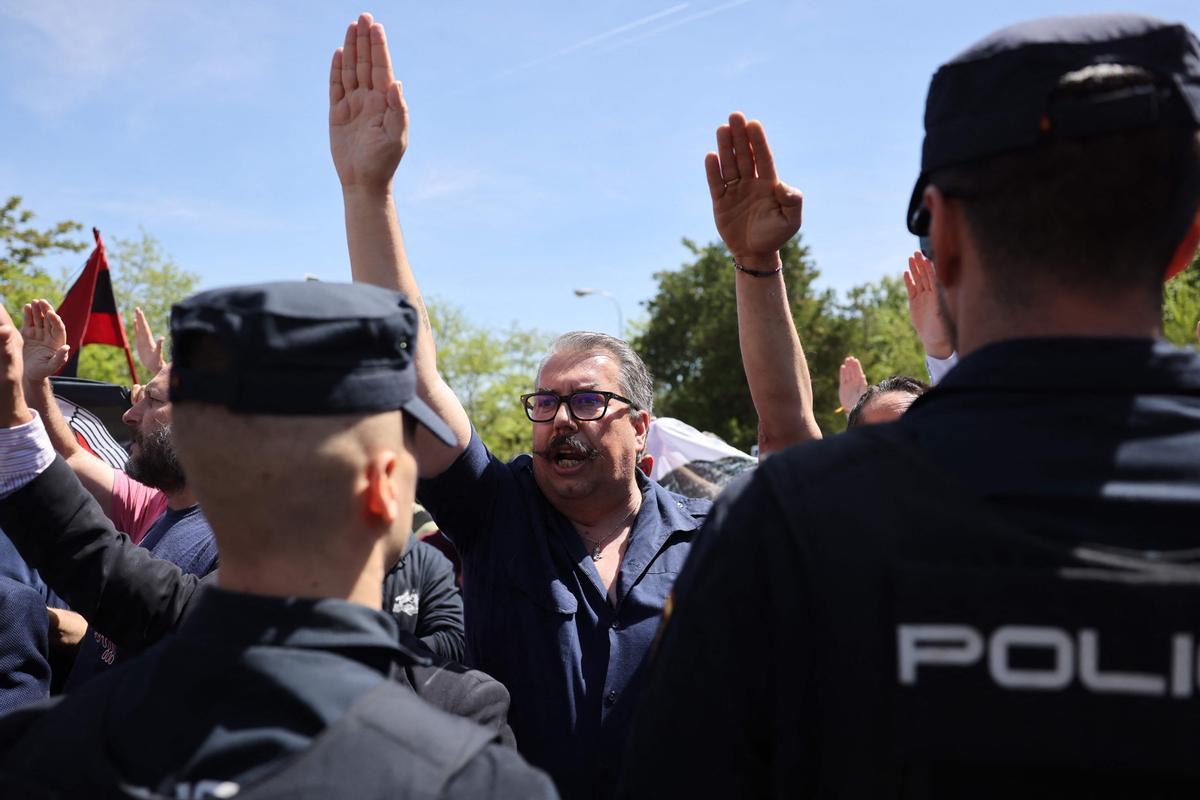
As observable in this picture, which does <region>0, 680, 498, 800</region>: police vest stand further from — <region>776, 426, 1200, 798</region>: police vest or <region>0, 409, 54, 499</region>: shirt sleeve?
<region>0, 409, 54, 499</region>: shirt sleeve

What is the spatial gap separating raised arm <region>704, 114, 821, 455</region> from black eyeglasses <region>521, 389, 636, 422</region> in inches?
38.5

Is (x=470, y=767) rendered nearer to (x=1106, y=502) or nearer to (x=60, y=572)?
(x=1106, y=502)

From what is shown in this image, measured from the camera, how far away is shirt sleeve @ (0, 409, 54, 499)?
219 centimetres

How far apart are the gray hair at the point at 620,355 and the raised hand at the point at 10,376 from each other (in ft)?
6.14

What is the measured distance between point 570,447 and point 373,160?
1.24 m

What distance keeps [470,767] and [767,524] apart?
0.52m

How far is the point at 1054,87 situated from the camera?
50.6 inches

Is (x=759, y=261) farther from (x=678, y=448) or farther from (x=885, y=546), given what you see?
(x=678, y=448)

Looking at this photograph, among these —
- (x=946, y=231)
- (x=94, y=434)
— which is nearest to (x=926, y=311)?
(x=946, y=231)

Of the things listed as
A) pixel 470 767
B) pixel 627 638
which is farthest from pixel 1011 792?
pixel 627 638

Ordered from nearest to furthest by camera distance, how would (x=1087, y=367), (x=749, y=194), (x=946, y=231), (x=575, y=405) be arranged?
(x=1087, y=367) → (x=946, y=231) → (x=749, y=194) → (x=575, y=405)

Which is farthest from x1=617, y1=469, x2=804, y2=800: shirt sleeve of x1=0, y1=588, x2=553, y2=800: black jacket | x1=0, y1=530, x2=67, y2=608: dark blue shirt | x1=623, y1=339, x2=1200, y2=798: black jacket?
x1=0, y1=530, x2=67, y2=608: dark blue shirt

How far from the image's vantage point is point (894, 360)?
42844 millimetres

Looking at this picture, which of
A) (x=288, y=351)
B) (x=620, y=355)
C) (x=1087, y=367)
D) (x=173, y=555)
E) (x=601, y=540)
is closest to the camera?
(x=1087, y=367)
